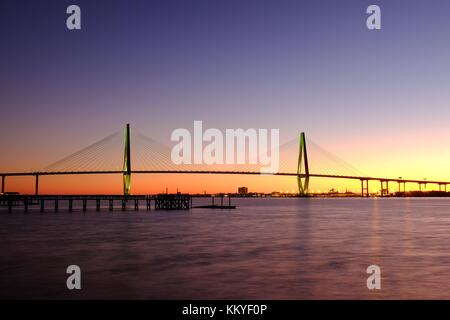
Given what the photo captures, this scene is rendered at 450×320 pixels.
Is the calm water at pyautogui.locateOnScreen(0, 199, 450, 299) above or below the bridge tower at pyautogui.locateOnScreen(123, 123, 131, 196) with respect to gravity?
below

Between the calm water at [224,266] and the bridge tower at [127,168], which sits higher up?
the bridge tower at [127,168]

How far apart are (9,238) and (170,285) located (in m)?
19.9

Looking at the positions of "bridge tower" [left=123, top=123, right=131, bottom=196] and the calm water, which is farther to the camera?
"bridge tower" [left=123, top=123, right=131, bottom=196]

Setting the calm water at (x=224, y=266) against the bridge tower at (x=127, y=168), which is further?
the bridge tower at (x=127, y=168)

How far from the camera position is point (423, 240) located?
29797 millimetres

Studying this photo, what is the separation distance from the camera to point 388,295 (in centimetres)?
1335

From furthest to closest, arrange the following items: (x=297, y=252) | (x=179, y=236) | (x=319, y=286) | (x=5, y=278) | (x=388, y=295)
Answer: (x=179, y=236) → (x=297, y=252) → (x=5, y=278) → (x=319, y=286) → (x=388, y=295)

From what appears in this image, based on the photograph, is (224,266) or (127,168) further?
(127,168)
